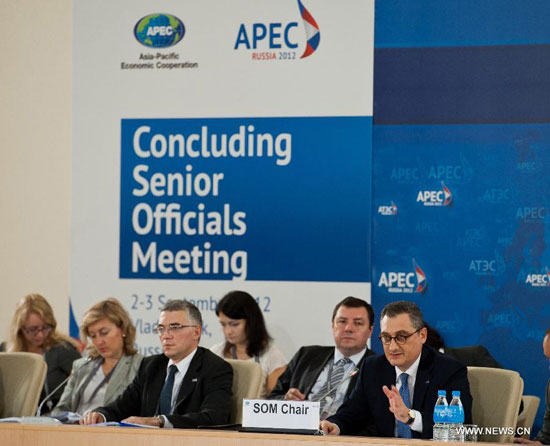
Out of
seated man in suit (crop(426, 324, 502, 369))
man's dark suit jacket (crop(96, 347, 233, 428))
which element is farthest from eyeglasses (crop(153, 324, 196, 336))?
seated man in suit (crop(426, 324, 502, 369))

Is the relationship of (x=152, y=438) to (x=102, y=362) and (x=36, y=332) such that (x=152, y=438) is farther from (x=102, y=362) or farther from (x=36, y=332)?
(x=36, y=332)

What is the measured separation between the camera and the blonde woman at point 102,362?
5207mm

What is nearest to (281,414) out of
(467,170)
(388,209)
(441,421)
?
(441,421)

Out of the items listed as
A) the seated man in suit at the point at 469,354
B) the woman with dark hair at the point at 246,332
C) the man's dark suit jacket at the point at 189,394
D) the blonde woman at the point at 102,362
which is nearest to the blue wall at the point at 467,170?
the seated man in suit at the point at 469,354

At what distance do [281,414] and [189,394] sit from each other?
1218 millimetres

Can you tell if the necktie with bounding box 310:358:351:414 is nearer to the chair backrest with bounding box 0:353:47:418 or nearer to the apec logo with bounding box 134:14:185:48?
the chair backrest with bounding box 0:353:47:418

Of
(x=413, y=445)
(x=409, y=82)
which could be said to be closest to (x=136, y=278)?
(x=409, y=82)

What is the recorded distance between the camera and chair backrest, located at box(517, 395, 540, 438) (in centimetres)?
515

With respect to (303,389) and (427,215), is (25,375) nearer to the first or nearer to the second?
(303,389)

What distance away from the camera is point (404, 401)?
411 cm

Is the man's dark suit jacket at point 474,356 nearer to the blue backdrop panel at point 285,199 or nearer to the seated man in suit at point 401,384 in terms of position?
the blue backdrop panel at point 285,199

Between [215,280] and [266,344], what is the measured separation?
1.98 feet

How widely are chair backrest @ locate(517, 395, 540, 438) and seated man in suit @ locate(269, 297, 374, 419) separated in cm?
94

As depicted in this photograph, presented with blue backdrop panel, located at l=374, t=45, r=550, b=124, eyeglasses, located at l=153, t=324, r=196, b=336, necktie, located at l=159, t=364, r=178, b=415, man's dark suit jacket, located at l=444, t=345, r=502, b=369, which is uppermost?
blue backdrop panel, located at l=374, t=45, r=550, b=124
